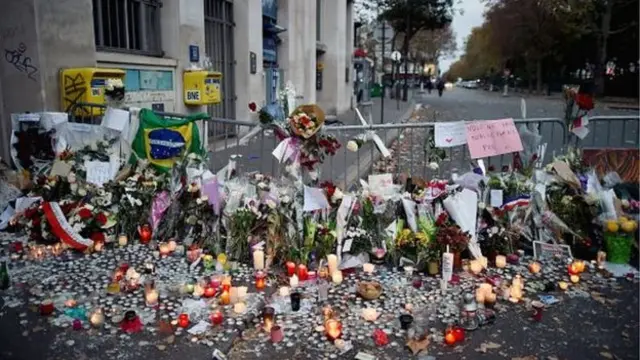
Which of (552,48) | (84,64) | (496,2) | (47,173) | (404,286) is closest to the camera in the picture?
(404,286)

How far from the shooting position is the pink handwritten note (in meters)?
5.49

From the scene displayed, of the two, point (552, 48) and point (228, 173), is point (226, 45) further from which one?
point (552, 48)

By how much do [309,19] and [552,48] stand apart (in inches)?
1325

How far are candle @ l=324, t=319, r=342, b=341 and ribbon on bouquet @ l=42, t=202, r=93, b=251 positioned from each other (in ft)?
9.39

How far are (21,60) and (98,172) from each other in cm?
243

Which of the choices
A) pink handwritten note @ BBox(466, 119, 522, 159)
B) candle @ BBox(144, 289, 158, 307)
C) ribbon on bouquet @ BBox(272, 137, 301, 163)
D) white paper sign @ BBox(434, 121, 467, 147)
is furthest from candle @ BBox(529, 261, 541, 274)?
candle @ BBox(144, 289, 158, 307)

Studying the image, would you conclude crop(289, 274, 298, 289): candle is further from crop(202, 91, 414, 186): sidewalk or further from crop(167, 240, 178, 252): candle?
crop(202, 91, 414, 186): sidewalk

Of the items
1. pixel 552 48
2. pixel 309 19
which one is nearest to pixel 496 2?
pixel 552 48

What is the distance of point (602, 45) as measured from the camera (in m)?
36.3

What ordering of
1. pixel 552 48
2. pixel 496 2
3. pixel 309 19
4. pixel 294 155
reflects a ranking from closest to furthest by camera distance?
pixel 294 155
pixel 309 19
pixel 496 2
pixel 552 48

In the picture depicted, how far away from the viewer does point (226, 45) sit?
1316cm

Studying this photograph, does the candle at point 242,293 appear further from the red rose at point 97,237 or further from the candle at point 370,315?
the red rose at point 97,237

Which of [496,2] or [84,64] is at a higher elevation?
[496,2]

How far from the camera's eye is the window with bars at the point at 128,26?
875cm
